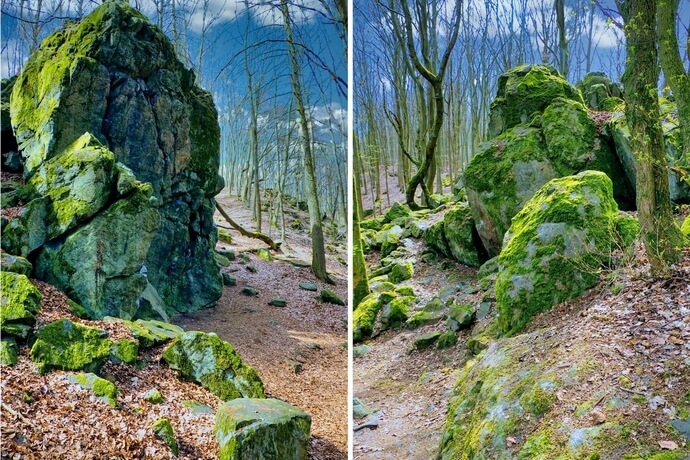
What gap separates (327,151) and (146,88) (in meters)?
2.49

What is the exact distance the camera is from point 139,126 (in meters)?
5.70

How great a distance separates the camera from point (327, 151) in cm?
520

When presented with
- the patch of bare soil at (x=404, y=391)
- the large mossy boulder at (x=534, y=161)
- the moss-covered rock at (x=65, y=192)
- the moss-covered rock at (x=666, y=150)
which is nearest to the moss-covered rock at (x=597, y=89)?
the large mossy boulder at (x=534, y=161)

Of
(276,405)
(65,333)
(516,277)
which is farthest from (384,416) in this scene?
(65,333)

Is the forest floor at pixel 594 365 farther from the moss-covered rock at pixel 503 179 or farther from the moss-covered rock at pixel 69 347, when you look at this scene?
the moss-covered rock at pixel 69 347

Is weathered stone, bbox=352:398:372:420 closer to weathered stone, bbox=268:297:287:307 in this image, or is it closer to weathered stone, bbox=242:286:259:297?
weathered stone, bbox=268:297:287:307

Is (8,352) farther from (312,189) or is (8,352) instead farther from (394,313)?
(312,189)

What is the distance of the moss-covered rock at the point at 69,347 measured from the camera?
10.6 feet

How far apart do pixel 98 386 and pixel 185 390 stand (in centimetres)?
69

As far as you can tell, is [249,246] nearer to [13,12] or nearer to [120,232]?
[120,232]

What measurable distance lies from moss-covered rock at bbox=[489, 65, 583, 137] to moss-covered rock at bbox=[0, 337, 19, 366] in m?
6.19

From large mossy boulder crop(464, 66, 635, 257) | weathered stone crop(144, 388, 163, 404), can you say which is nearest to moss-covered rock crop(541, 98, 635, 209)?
large mossy boulder crop(464, 66, 635, 257)

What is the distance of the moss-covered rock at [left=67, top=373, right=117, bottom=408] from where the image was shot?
3.18m

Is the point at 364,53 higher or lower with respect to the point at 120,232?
higher
